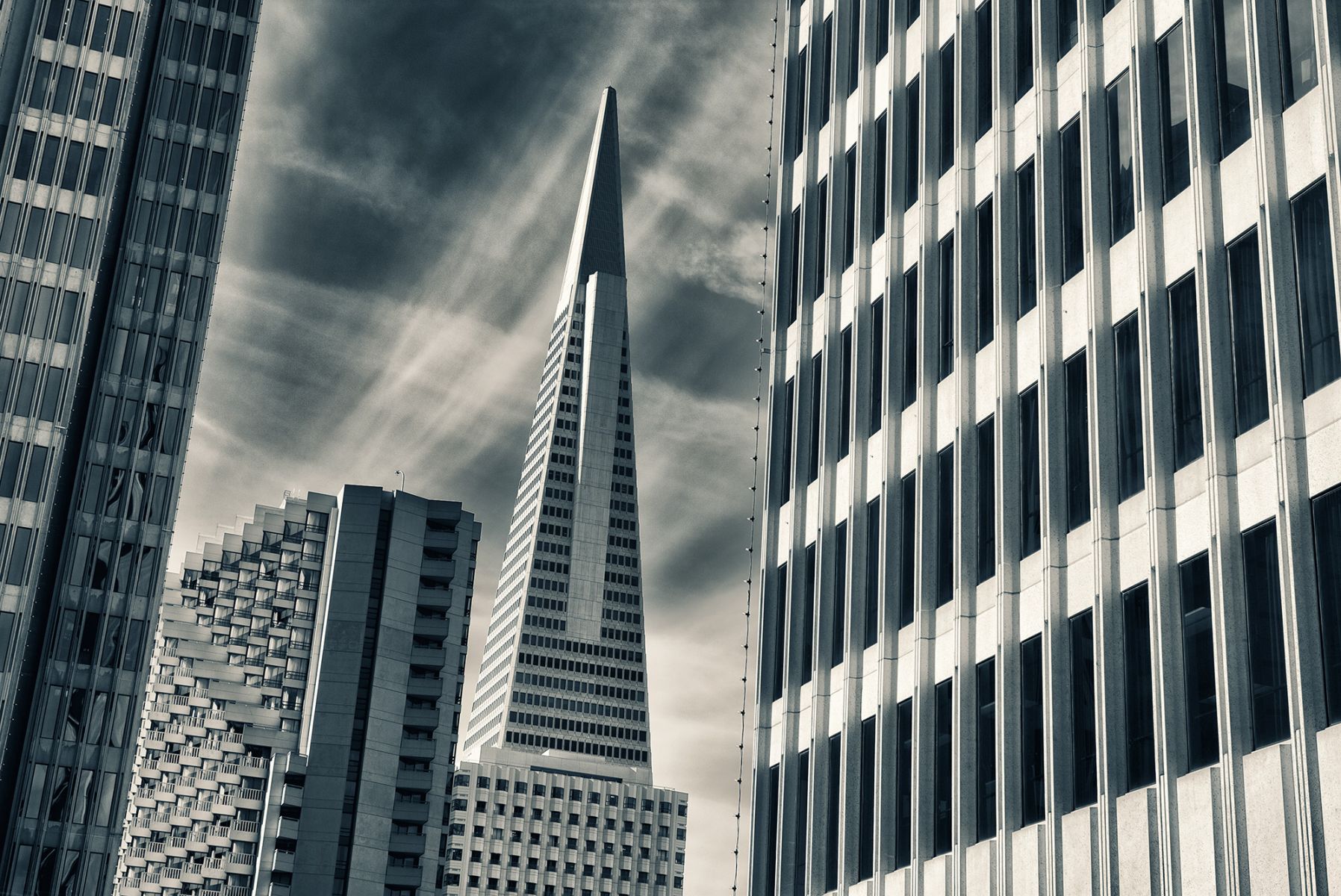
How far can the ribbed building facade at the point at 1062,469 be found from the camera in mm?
24812

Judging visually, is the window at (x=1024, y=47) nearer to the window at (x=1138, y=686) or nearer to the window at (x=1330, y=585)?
the window at (x=1138, y=686)

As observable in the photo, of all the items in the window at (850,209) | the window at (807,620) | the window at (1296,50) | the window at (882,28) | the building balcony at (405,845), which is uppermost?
the window at (882,28)

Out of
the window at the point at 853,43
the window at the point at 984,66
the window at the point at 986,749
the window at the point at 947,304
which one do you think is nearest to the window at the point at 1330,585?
the window at the point at 986,749

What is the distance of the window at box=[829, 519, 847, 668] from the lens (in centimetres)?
3994

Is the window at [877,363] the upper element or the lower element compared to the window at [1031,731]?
upper

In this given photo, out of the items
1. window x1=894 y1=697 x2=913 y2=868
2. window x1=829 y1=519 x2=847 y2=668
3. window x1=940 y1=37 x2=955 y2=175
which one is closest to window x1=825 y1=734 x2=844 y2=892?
window x1=829 y1=519 x2=847 y2=668

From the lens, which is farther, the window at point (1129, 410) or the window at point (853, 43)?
the window at point (853, 43)

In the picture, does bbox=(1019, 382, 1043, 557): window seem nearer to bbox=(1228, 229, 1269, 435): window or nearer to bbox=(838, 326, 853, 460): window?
bbox=(1228, 229, 1269, 435): window

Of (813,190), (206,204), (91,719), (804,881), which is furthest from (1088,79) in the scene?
(206,204)

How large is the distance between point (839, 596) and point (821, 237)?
11623mm

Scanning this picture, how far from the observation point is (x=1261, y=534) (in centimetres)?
2531

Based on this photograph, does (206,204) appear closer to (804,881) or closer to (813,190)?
(813,190)

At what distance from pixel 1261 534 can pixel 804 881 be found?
18.0m

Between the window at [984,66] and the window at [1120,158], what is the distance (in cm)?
526
